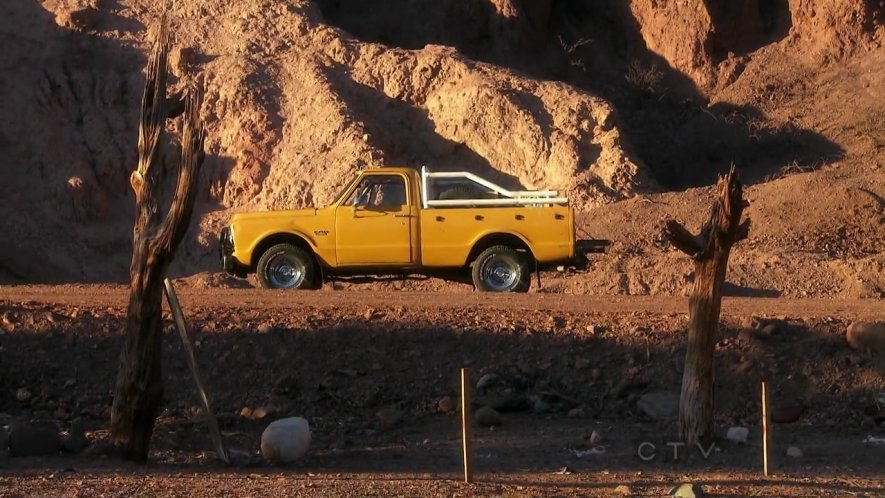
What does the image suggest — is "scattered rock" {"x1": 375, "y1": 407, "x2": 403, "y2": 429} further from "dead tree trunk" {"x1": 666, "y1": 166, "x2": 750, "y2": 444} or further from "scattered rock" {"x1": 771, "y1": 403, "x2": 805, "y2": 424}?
"scattered rock" {"x1": 771, "y1": 403, "x2": 805, "y2": 424}

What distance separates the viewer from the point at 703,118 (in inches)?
1448

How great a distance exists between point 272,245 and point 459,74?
12493mm

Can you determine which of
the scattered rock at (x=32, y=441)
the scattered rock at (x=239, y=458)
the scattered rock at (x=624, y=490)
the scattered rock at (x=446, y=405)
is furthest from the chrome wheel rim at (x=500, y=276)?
the scattered rock at (x=624, y=490)

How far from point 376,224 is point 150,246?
8.01 metres

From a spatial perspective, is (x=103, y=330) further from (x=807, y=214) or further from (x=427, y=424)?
(x=807, y=214)

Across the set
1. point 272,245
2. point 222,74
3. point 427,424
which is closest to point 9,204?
point 222,74

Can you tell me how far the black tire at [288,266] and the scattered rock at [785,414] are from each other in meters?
7.35

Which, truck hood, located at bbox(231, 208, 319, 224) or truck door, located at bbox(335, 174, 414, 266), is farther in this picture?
truck hood, located at bbox(231, 208, 319, 224)

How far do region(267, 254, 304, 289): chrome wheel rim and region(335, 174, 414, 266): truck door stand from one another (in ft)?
2.00

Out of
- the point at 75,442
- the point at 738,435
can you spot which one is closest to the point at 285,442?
the point at 75,442

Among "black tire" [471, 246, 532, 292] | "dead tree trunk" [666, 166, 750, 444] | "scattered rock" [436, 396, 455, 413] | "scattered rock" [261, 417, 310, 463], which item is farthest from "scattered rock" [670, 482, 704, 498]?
"black tire" [471, 246, 532, 292]

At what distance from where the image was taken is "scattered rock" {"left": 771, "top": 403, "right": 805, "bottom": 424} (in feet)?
49.9

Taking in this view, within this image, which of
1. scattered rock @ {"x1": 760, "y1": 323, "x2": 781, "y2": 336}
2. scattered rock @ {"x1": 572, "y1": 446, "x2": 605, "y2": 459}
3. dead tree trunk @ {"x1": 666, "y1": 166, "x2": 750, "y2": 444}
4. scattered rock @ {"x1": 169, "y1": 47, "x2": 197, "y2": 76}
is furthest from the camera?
scattered rock @ {"x1": 169, "y1": 47, "x2": 197, "y2": 76}

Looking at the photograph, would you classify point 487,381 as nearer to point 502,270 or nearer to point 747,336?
point 747,336
